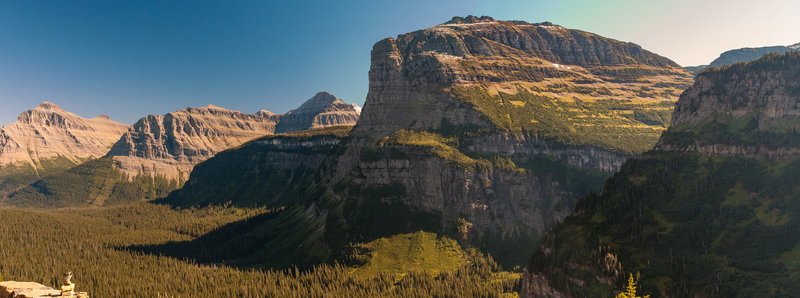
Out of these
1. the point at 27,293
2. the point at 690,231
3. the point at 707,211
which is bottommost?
the point at 690,231

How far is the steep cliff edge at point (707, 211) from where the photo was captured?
98.9 m

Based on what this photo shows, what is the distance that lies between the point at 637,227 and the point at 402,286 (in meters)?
104

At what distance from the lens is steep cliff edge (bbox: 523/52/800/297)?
98.9 meters

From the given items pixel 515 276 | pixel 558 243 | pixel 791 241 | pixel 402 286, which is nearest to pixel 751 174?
pixel 791 241

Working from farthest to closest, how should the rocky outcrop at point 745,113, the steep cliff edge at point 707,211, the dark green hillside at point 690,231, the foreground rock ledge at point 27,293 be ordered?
the rocky outcrop at point 745,113 < the steep cliff edge at point 707,211 < the dark green hillside at point 690,231 < the foreground rock ledge at point 27,293

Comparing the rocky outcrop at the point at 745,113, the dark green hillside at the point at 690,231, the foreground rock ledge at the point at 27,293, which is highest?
the rocky outcrop at the point at 745,113

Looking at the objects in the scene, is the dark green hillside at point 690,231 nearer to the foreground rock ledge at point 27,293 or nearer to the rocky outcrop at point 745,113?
the rocky outcrop at point 745,113

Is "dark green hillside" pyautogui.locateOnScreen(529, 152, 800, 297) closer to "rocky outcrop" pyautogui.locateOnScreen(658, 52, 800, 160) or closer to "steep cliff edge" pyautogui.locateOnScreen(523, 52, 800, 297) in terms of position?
"steep cliff edge" pyautogui.locateOnScreen(523, 52, 800, 297)

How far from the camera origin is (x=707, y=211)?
117 m

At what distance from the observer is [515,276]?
190500 mm

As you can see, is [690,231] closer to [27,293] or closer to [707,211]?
[707,211]

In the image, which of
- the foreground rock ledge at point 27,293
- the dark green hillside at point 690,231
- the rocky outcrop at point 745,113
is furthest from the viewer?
the rocky outcrop at point 745,113

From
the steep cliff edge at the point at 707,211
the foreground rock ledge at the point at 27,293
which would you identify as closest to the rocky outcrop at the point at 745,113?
the steep cliff edge at the point at 707,211

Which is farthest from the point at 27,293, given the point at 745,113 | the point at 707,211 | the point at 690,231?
the point at 745,113
